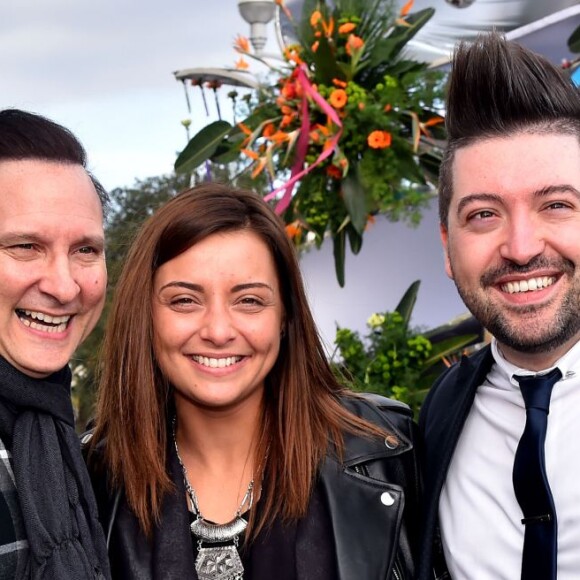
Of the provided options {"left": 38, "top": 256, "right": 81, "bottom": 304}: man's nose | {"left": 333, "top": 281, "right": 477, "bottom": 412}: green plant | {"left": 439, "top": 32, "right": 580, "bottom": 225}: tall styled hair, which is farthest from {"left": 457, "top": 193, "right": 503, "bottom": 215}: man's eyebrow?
{"left": 333, "top": 281, "right": 477, "bottom": 412}: green plant

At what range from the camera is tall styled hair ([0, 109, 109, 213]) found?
7.49ft

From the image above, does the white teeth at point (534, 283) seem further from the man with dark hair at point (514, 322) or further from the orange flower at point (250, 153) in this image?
the orange flower at point (250, 153)

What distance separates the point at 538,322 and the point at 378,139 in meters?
1.80

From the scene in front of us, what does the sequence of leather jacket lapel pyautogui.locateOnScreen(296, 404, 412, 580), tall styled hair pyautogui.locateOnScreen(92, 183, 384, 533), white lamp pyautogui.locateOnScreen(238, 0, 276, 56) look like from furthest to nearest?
white lamp pyautogui.locateOnScreen(238, 0, 276, 56) < tall styled hair pyautogui.locateOnScreen(92, 183, 384, 533) < leather jacket lapel pyautogui.locateOnScreen(296, 404, 412, 580)

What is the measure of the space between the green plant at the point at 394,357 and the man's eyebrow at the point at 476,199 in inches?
58.1

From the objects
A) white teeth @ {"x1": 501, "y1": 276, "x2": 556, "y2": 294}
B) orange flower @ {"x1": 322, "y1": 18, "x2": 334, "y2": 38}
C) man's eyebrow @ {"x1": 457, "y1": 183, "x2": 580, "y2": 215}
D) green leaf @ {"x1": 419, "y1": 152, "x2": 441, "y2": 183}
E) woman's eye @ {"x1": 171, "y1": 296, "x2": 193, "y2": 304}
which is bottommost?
white teeth @ {"x1": 501, "y1": 276, "x2": 556, "y2": 294}

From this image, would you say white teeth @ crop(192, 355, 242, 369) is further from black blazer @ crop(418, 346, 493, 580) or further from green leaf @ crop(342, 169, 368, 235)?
green leaf @ crop(342, 169, 368, 235)

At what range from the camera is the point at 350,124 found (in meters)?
4.04

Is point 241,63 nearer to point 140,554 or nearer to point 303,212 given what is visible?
point 303,212

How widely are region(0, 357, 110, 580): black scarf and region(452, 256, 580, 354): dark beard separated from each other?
1139 millimetres

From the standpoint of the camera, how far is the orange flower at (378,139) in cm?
402

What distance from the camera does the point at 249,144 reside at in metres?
4.35

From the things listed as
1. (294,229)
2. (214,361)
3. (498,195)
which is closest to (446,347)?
(294,229)

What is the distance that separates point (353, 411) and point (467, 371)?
15.6 inches
